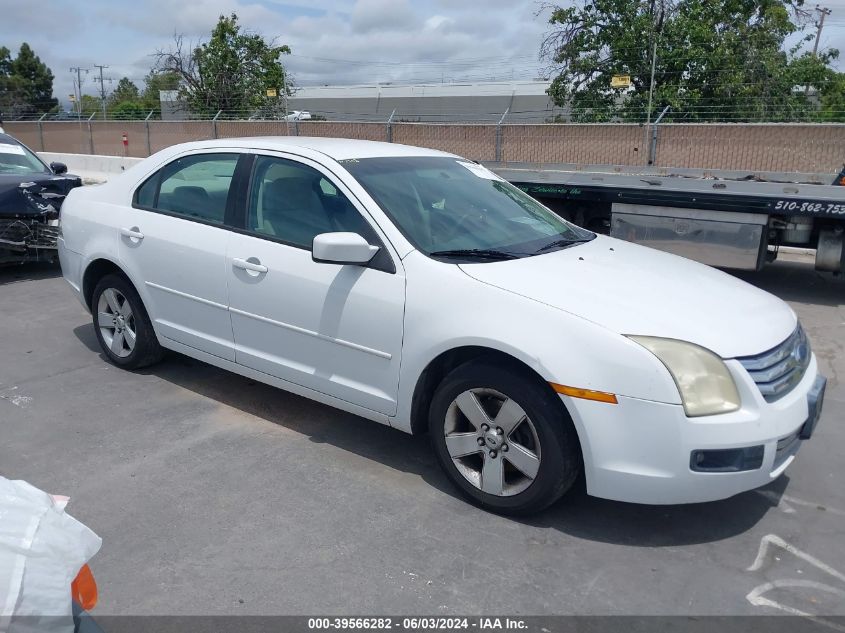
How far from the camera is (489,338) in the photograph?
3430mm

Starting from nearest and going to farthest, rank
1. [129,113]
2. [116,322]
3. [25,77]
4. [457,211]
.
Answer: [457,211] → [116,322] → [129,113] → [25,77]

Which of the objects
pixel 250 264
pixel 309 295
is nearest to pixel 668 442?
pixel 309 295

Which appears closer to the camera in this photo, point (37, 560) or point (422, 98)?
point (37, 560)

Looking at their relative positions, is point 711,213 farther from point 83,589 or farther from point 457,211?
point 83,589

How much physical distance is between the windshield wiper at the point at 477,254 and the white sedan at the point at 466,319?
1 centimetres

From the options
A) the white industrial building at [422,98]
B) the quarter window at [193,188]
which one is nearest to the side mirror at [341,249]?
the quarter window at [193,188]

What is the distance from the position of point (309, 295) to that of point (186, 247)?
1.13 meters

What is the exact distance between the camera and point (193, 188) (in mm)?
4965

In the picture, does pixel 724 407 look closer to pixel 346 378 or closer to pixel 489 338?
pixel 489 338

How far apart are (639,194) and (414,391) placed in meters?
6.29

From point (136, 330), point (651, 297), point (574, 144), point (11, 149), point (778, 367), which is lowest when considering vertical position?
point (136, 330)

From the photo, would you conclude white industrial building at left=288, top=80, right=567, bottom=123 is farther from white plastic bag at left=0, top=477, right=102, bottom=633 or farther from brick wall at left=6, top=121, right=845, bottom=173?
white plastic bag at left=0, top=477, right=102, bottom=633

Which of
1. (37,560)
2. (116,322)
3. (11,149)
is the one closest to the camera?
(37,560)

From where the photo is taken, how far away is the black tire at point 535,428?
335 centimetres
